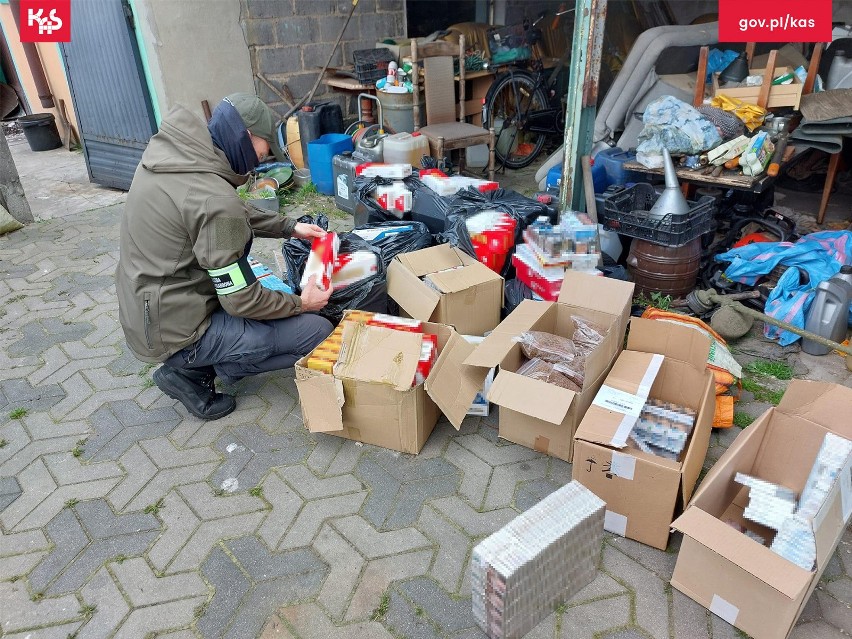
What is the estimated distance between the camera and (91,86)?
675 cm

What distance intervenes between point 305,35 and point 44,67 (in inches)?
182

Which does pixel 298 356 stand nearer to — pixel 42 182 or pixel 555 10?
pixel 42 182

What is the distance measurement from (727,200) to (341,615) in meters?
4.39

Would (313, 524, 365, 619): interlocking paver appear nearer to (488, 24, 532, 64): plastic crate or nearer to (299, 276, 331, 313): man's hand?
(299, 276, 331, 313): man's hand

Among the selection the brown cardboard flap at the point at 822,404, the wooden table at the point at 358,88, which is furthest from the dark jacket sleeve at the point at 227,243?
the wooden table at the point at 358,88

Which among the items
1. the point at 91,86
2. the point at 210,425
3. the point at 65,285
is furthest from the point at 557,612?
the point at 91,86

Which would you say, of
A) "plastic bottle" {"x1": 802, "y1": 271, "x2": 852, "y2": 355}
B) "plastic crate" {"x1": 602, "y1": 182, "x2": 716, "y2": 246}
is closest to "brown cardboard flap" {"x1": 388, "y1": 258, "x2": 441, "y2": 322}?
"plastic crate" {"x1": 602, "y1": 182, "x2": 716, "y2": 246}

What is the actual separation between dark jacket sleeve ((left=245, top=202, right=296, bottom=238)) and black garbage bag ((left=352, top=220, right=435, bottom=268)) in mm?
569

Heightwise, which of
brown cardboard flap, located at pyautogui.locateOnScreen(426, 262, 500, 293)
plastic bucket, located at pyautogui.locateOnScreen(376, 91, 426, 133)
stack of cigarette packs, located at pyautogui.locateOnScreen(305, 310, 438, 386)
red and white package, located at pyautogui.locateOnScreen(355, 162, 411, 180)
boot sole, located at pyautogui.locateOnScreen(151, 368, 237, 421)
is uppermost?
plastic bucket, located at pyautogui.locateOnScreen(376, 91, 426, 133)

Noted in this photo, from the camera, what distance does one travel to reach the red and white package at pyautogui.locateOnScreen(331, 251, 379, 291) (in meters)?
3.45

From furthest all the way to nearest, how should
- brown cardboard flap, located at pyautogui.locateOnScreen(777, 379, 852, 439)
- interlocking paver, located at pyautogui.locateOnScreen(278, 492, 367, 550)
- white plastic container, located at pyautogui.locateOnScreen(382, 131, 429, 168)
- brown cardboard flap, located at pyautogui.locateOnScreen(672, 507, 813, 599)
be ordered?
white plastic container, located at pyautogui.locateOnScreen(382, 131, 429, 168), interlocking paver, located at pyautogui.locateOnScreen(278, 492, 367, 550), brown cardboard flap, located at pyautogui.locateOnScreen(777, 379, 852, 439), brown cardboard flap, located at pyautogui.locateOnScreen(672, 507, 813, 599)

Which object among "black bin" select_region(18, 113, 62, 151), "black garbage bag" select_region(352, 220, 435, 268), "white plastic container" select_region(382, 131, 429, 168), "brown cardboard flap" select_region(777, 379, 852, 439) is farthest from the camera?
"black bin" select_region(18, 113, 62, 151)

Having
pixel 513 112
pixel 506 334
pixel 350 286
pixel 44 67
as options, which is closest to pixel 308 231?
pixel 350 286

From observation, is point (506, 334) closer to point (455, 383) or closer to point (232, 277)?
point (455, 383)
